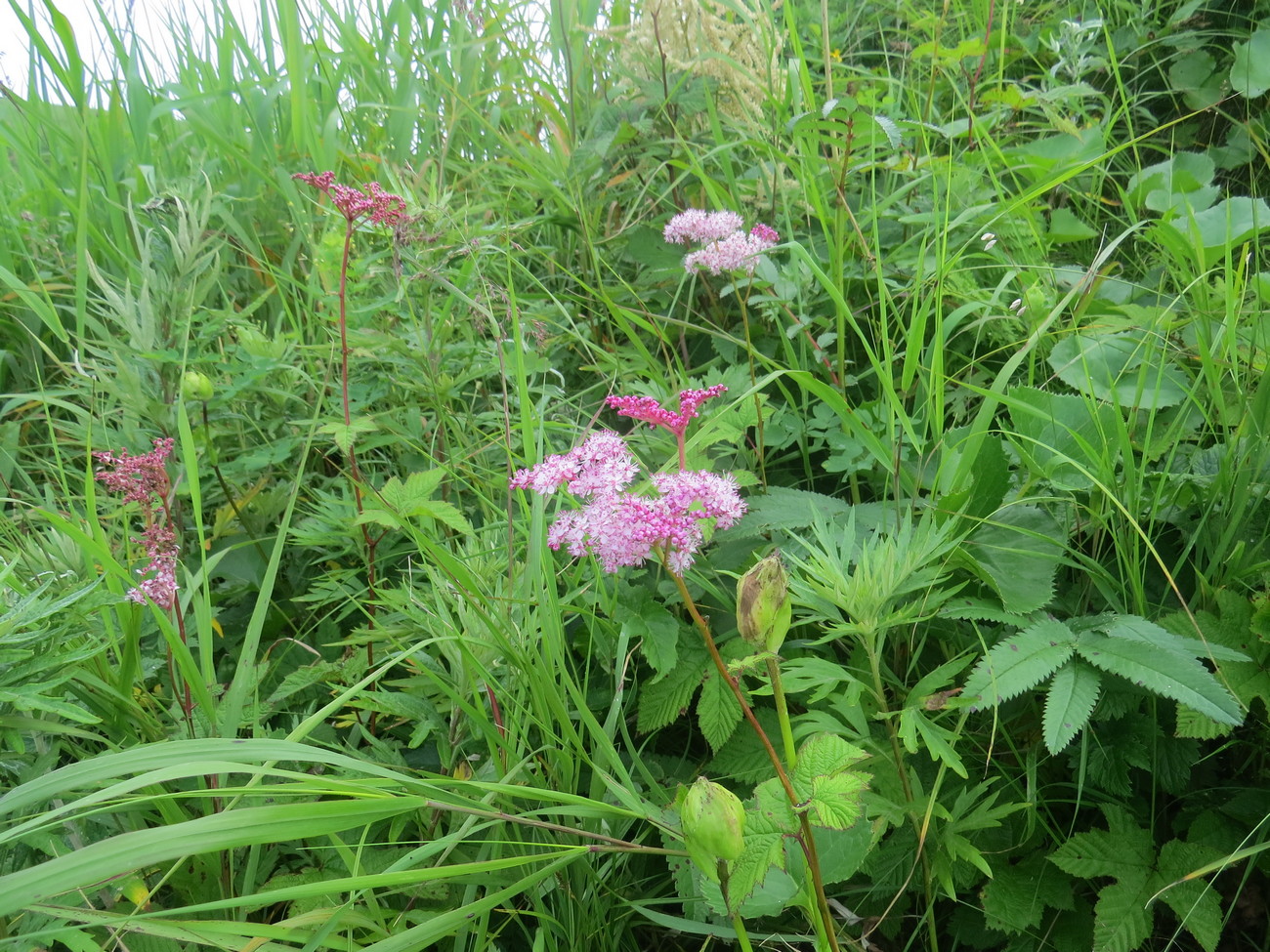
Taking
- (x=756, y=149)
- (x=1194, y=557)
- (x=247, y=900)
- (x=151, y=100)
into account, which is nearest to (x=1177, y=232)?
(x=1194, y=557)

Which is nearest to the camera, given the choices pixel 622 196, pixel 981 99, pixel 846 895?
pixel 846 895

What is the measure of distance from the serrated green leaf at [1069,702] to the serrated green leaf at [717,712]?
423 mm

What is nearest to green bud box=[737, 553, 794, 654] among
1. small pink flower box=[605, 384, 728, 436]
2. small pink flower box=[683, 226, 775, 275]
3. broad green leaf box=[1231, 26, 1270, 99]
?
small pink flower box=[605, 384, 728, 436]

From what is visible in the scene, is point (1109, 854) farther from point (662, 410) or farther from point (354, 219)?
point (354, 219)

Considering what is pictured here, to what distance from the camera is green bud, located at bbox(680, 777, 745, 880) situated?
0.80 m

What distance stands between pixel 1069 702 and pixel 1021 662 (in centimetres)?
7

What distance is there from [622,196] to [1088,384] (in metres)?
1.54

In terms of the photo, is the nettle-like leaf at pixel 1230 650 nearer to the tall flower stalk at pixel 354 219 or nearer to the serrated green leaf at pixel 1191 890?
the serrated green leaf at pixel 1191 890

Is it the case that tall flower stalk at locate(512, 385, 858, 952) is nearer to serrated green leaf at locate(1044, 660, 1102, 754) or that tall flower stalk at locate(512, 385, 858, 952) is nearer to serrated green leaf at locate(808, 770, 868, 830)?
serrated green leaf at locate(808, 770, 868, 830)

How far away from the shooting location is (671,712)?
4.29 ft

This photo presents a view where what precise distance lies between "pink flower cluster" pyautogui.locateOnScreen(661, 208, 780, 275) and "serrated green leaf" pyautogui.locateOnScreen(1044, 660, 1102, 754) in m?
0.97

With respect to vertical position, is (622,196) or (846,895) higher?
(622,196)

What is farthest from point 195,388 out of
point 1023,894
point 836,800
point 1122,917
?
point 1122,917

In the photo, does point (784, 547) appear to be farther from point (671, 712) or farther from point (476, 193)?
point (476, 193)
